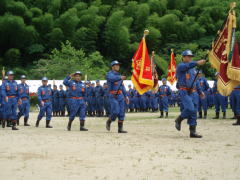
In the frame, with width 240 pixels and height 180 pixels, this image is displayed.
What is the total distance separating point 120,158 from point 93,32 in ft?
163

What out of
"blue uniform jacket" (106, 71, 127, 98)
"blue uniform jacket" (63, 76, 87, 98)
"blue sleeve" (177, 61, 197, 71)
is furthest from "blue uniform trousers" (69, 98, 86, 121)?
"blue sleeve" (177, 61, 197, 71)

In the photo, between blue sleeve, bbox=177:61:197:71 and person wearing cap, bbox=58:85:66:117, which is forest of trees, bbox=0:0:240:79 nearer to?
person wearing cap, bbox=58:85:66:117

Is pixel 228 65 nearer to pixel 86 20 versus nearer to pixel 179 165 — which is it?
pixel 179 165

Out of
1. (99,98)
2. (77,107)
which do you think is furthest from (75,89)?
(99,98)

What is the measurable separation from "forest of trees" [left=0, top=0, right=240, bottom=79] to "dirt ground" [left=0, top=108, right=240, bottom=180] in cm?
3480

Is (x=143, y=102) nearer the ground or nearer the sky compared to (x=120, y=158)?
nearer the sky

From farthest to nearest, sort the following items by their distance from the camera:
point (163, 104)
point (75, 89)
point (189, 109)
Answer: point (163, 104)
point (75, 89)
point (189, 109)

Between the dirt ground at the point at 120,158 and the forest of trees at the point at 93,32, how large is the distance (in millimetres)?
34796

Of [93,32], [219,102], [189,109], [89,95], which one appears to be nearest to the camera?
[189,109]

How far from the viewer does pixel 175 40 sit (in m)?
63.3

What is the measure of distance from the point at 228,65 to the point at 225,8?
54341mm

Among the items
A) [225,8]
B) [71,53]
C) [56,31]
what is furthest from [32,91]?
[225,8]

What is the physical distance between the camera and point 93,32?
5803 cm

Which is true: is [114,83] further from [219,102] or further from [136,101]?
[136,101]
